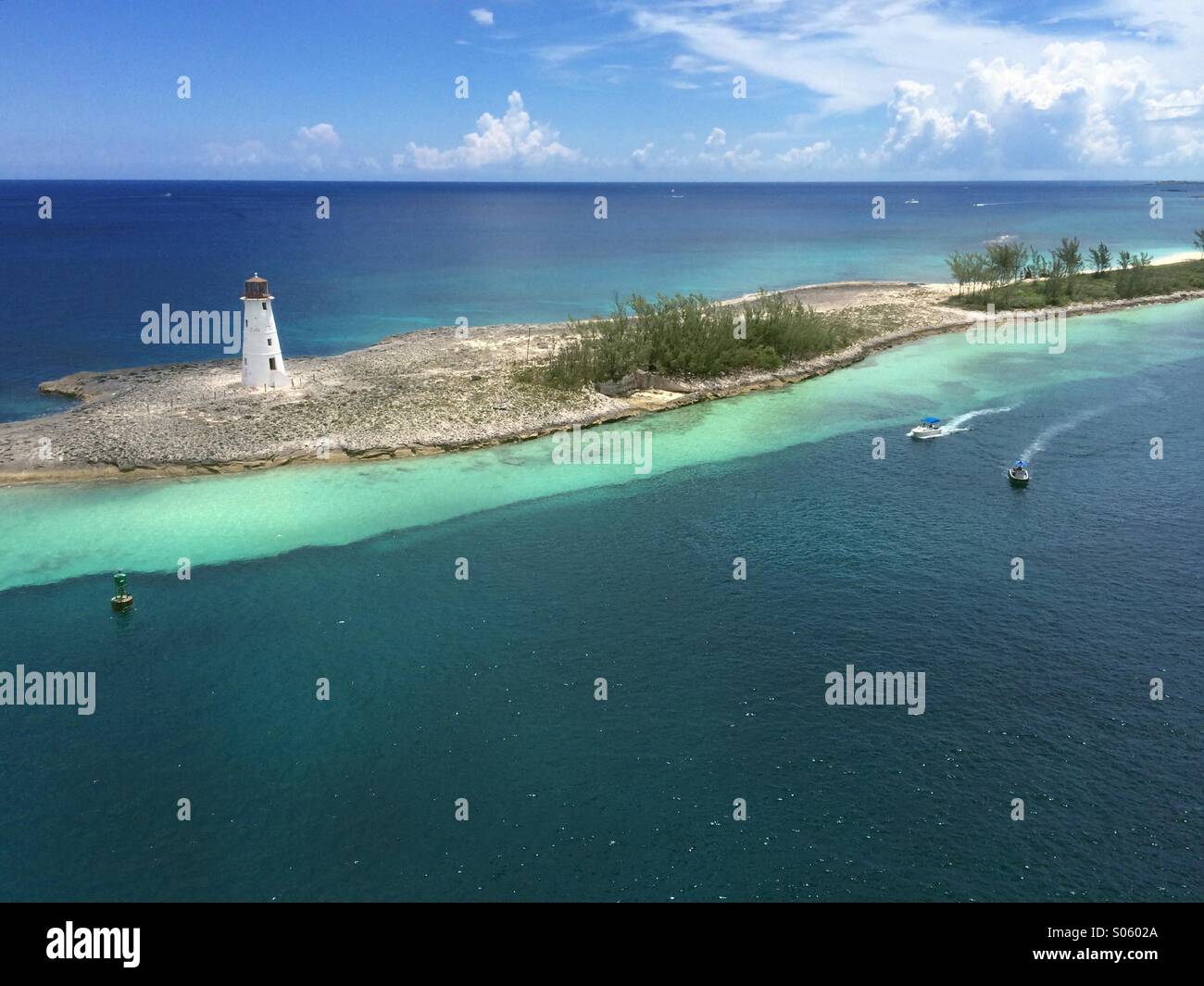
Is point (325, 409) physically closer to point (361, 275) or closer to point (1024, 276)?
point (361, 275)

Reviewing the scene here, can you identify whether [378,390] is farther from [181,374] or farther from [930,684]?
[930,684]

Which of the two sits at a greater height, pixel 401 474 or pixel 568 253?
pixel 568 253

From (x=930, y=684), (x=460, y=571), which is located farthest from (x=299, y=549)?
(x=930, y=684)

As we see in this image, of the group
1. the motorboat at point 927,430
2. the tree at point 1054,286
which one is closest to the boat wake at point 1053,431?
the motorboat at point 927,430

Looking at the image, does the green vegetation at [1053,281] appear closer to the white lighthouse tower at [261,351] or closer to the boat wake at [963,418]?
the boat wake at [963,418]

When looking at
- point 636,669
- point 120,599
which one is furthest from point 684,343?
point 120,599

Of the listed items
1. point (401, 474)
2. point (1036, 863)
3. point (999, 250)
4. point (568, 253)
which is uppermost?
point (568, 253)
